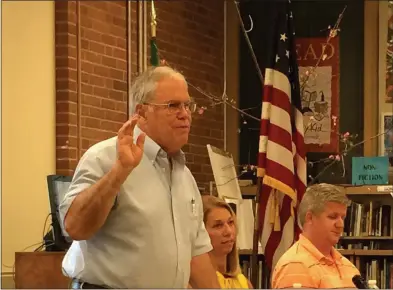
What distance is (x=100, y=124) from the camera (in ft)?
16.1

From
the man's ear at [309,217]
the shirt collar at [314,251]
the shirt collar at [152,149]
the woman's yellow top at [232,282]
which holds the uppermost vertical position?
the shirt collar at [152,149]

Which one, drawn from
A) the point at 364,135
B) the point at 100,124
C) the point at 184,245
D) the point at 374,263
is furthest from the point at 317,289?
the point at 364,135

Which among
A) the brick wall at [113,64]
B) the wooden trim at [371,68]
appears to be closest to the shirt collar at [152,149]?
the brick wall at [113,64]

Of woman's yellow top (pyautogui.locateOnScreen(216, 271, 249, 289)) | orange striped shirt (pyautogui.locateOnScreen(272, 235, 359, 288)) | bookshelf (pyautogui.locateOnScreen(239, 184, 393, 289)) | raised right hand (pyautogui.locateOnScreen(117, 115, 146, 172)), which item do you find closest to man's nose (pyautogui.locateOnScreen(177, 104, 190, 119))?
raised right hand (pyautogui.locateOnScreen(117, 115, 146, 172))

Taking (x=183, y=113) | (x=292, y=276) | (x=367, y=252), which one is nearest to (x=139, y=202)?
(x=183, y=113)

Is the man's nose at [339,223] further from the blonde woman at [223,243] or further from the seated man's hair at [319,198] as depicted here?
the blonde woman at [223,243]

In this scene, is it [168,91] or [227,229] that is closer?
[168,91]

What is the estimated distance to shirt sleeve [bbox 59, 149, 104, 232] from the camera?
185cm

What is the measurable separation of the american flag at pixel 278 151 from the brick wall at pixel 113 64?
3.57ft

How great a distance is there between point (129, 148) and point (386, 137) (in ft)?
13.7

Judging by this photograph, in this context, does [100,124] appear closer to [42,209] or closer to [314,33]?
A: [42,209]

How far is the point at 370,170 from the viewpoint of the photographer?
517 centimetres

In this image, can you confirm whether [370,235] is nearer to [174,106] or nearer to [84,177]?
[174,106]

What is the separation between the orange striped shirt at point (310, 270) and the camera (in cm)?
257
